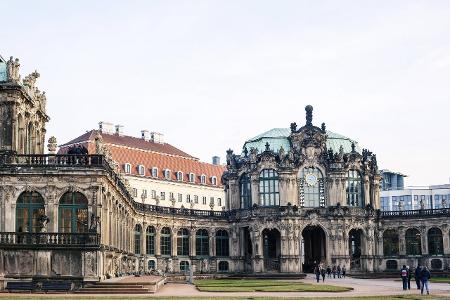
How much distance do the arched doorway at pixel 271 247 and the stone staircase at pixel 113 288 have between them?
51.0m

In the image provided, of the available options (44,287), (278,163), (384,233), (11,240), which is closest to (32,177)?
(11,240)

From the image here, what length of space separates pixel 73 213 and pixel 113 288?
752 cm

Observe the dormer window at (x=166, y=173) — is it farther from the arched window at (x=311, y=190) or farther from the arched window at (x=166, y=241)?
the arched window at (x=311, y=190)

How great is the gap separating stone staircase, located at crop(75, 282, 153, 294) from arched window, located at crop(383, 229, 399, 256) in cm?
6025

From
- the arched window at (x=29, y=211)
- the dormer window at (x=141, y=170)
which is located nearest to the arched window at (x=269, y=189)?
the dormer window at (x=141, y=170)

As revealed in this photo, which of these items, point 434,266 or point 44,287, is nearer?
point 44,287

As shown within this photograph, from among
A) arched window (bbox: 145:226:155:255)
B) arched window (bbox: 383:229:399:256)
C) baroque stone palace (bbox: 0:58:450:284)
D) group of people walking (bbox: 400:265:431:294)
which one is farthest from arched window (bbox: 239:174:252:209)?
group of people walking (bbox: 400:265:431:294)

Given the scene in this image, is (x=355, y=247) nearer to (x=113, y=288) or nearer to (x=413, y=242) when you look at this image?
(x=413, y=242)

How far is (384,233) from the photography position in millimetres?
108562

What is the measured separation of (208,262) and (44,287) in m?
53.2

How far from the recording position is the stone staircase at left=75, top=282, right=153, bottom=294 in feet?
172

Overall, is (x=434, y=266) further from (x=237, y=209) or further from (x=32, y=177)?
(x=32, y=177)

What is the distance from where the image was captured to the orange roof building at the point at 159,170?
130125 millimetres

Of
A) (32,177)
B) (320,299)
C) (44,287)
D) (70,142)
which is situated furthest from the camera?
(70,142)
